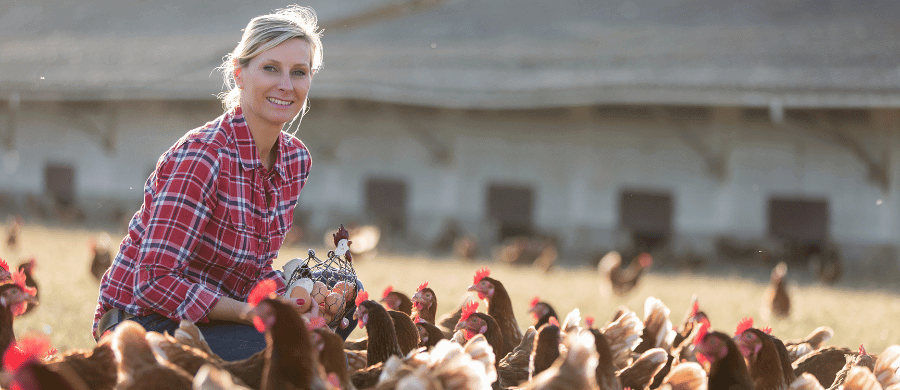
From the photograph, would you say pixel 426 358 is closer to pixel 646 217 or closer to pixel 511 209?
pixel 646 217

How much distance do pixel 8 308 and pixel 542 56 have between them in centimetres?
1412

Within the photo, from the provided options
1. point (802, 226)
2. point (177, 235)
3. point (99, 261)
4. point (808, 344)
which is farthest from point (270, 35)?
point (802, 226)

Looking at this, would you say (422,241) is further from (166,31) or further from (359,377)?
(359,377)

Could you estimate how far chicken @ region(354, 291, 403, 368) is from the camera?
3.66 m

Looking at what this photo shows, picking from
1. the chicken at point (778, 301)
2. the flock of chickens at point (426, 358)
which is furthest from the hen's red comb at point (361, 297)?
the chicken at point (778, 301)

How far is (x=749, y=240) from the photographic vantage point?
A: 48.0 ft

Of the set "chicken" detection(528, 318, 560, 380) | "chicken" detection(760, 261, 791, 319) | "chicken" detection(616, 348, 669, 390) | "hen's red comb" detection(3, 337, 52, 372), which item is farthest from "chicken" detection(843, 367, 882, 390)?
"chicken" detection(760, 261, 791, 319)

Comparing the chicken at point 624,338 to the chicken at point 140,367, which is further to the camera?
the chicken at point 624,338

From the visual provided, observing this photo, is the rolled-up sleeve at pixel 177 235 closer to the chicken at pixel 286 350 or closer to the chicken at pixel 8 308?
the chicken at pixel 8 308

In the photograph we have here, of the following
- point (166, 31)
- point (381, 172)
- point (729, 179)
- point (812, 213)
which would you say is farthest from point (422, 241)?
point (166, 31)

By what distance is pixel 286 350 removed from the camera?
2.78 m

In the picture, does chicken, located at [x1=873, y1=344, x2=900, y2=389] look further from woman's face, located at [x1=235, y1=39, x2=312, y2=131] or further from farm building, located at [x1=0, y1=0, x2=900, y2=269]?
farm building, located at [x1=0, y1=0, x2=900, y2=269]

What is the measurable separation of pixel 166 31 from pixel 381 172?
1011 cm

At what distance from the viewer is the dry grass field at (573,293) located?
7.08 meters
